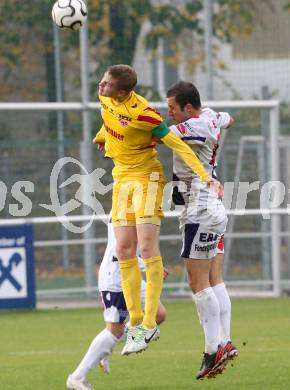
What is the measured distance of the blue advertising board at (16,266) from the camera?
14.7 m

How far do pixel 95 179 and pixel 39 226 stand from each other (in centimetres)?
97

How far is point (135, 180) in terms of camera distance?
348 inches

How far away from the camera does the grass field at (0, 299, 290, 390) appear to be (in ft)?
29.5

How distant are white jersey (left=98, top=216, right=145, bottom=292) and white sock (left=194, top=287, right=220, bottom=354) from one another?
69 centimetres

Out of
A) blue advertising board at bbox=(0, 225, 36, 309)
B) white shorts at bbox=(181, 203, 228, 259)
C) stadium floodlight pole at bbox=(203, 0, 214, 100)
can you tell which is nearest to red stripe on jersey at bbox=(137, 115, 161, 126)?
white shorts at bbox=(181, 203, 228, 259)

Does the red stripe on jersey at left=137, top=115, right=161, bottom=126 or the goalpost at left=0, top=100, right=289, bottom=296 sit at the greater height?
the red stripe on jersey at left=137, top=115, right=161, bottom=126

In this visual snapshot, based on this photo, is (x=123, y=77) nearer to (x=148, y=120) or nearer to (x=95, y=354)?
(x=148, y=120)

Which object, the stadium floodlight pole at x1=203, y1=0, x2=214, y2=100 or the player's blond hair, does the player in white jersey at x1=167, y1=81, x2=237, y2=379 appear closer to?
the player's blond hair

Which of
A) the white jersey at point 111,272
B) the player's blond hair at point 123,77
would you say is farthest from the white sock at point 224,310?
the player's blond hair at point 123,77

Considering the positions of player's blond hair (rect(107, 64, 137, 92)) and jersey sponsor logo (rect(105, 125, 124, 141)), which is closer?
player's blond hair (rect(107, 64, 137, 92))

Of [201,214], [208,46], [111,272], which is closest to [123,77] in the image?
[201,214]

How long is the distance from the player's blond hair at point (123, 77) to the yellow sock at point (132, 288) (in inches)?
48.2

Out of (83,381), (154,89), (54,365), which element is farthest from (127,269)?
(154,89)

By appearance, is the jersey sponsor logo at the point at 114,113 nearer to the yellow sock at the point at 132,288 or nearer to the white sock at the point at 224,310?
the yellow sock at the point at 132,288
